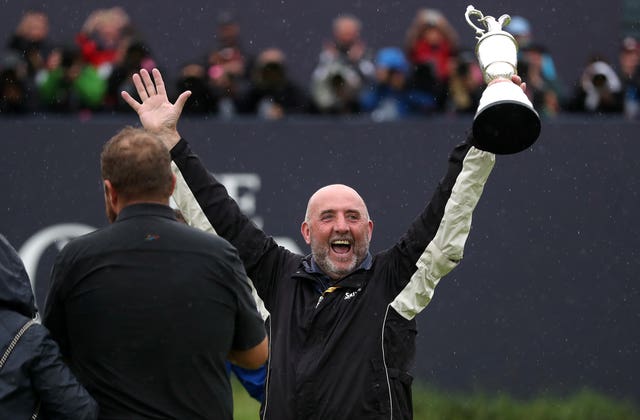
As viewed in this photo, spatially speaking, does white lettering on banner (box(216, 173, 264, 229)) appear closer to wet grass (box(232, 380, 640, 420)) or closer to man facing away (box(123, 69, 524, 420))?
wet grass (box(232, 380, 640, 420))

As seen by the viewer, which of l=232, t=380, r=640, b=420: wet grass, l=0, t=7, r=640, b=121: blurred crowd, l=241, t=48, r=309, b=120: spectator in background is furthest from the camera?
l=241, t=48, r=309, b=120: spectator in background

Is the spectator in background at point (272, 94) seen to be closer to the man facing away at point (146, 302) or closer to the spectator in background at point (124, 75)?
the spectator in background at point (124, 75)

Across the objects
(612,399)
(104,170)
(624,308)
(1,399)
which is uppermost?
(104,170)

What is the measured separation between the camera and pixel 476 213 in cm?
912

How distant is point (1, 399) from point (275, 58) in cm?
695

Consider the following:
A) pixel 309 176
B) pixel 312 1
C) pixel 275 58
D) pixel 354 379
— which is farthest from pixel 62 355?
pixel 312 1

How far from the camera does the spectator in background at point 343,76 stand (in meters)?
9.91

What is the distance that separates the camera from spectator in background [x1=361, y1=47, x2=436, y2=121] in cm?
992

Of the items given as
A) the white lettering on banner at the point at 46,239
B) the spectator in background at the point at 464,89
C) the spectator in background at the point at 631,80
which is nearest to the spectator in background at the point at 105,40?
the white lettering on banner at the point at 46,239

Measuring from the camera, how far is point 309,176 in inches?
364

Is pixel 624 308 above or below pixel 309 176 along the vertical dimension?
below

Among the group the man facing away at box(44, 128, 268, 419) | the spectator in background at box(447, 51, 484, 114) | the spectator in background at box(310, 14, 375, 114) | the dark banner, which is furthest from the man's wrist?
the spectator in background at box(447, 51, 484, 114)

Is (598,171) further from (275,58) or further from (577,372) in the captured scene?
(275,58)

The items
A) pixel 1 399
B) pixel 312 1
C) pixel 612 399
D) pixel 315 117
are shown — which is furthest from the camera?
pixel 312 1
